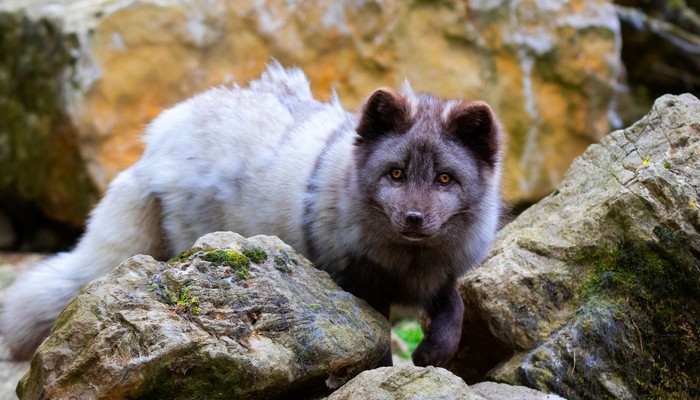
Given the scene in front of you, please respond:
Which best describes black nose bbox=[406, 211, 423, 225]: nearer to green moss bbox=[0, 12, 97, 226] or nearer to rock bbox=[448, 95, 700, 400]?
rock bbox=[448, 95, 700, 400]

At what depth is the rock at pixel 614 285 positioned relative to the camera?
446 cm

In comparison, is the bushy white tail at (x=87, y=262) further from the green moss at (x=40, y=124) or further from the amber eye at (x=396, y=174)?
the green moss at (x=40, y=124)

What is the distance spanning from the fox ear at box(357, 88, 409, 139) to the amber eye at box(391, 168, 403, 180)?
265 mm

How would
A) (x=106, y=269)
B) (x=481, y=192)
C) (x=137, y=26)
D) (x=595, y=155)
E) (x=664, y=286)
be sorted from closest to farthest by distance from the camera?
(x=664, y=286) → (x=481, y=192) → (x=595, y=155) → (x=106, y=269) → (x=137, y=26)

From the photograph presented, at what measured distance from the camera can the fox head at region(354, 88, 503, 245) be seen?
473cm

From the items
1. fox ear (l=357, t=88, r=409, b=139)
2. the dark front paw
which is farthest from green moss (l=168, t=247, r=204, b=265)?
the dark front paw

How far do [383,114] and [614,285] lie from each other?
1.63 meters

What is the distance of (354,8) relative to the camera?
961 cm

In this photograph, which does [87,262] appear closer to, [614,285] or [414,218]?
[414,218]

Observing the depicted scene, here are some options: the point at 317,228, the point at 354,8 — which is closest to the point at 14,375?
the point at 317,228

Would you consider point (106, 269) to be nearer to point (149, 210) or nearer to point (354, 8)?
point (149, 210)

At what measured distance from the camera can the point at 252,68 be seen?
9539mm

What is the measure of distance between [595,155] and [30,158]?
6.42 m

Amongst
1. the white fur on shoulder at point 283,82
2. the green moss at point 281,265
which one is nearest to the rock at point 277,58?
the white fur on shoulder at point 283,82
